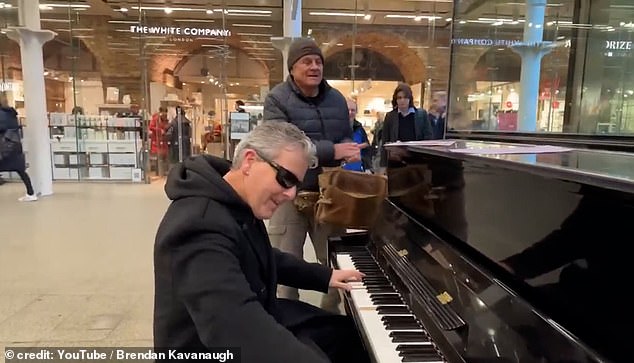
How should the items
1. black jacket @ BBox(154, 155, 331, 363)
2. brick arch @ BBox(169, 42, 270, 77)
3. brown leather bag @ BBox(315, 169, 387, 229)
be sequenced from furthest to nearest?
brick arch @ BBox(169, 42, 270, 77), brown leather bag @ BBox(315, 169, 387, 229), black jacket @ BBox(154, 155, 331, 363)

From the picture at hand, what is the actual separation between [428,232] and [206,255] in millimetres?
1003

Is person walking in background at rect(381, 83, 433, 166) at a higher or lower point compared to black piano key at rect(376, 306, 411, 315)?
higher

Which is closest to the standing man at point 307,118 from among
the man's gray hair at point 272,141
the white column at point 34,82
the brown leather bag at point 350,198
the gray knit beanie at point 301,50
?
the gray knit beanie at point 301,50

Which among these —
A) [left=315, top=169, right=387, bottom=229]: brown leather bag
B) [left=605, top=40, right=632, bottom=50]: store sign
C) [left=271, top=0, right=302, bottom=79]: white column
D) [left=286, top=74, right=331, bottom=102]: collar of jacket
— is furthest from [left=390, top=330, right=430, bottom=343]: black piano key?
[left=271, top=0, right=302, bottom=79]: white column

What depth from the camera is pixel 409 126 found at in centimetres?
485

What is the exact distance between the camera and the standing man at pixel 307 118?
251 cm

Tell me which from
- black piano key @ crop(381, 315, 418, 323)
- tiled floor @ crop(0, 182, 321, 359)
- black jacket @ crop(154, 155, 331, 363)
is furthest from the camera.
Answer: tiled floor @ crop(0, 182, 321, 359)

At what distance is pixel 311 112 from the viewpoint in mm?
2574

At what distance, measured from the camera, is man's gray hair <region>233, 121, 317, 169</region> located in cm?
123

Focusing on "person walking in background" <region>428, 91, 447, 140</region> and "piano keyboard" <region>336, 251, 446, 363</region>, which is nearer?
"piano keyboard" <region>336, 251, 446, 363</region>

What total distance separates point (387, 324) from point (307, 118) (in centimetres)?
148

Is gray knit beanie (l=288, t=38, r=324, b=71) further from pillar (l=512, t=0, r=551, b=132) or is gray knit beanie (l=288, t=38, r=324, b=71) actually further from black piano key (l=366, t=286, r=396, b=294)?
pillar (l=512, t=0, r=551, b=132)

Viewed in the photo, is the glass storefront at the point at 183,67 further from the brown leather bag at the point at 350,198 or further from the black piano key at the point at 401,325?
the black piano key at the point at 401,325

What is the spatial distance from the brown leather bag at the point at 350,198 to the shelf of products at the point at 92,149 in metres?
8.40
